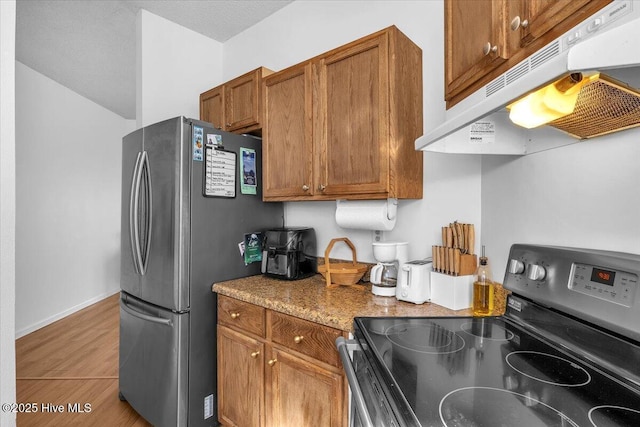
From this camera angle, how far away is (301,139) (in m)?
1.87

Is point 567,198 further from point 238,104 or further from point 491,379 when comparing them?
point 238,104

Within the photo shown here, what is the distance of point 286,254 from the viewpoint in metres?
1.96

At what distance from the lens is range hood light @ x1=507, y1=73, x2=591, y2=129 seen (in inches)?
28.7

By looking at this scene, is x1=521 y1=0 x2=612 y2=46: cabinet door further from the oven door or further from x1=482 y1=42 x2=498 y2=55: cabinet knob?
the oven door

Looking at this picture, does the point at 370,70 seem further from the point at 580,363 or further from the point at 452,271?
the point at 580,363

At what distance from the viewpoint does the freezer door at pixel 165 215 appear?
70.5 inches

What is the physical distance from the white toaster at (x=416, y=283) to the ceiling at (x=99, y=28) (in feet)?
7.15

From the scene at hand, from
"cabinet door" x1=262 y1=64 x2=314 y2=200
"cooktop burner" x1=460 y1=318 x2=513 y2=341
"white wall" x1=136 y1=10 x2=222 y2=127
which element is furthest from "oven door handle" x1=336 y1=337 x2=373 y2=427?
"white wall" x1=136 y1=10 x2=222 y2=127

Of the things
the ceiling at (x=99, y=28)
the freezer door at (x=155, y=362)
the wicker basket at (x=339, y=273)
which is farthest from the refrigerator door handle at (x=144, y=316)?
the ceiling at (x=99, y=28)

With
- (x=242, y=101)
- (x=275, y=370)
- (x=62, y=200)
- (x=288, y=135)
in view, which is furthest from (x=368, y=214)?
(x=62, y=200)

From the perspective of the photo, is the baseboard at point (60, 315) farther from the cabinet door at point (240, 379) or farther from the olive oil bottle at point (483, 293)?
the olive oil bottle at point (483, 293)

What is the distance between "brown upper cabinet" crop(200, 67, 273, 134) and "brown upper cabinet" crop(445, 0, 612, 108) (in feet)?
4.26

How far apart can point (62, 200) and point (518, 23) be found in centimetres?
501

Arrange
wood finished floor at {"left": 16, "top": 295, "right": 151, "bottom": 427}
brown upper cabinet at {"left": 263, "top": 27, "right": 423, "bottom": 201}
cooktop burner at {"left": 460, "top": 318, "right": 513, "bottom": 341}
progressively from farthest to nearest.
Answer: wood finished floor at {"left": 16, "top": 295, "right": 151, "bottom": 427} → brown upper cabinet at {"left": 263, "top": 27, "right": 423, "bottom": 201} → cooktop burner at {"left": 460, "top": 318, "right": 513, "bottom": 341}
